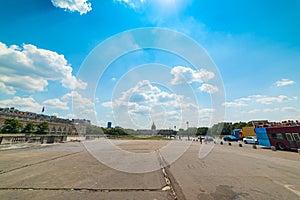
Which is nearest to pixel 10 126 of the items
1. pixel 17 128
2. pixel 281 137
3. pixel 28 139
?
pixel 17 128

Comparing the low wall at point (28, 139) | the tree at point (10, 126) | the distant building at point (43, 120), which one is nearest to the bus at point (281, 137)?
the low wall at point (28, 139)

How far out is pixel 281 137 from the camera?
18.8 m

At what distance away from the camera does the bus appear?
17.1 metres

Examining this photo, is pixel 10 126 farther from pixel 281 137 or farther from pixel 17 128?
pixel 281 137

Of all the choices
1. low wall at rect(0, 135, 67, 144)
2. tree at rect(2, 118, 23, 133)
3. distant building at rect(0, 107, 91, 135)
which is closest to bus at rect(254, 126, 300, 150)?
low wall at rect(0, 135, 67, 144)

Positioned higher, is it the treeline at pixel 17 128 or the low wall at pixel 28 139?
the treeline at pixel 17 128

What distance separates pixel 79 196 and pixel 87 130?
108 meters

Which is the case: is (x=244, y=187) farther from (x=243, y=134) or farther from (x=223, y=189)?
(x=243, y=134)

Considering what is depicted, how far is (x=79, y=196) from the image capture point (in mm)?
4293

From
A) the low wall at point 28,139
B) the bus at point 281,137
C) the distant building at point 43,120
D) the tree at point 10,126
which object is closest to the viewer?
the bus at point 281,137

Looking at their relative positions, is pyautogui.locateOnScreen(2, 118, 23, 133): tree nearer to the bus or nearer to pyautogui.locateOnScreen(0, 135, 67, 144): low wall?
pyautogui.locateOnScreen(0, 135, 67, 144): low wall

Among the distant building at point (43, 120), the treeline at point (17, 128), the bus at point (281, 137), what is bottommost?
the bus at point (281, 137)

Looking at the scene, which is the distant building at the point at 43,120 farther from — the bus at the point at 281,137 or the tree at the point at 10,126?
the bus at the point at 281,137

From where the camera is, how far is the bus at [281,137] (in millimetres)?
17125
